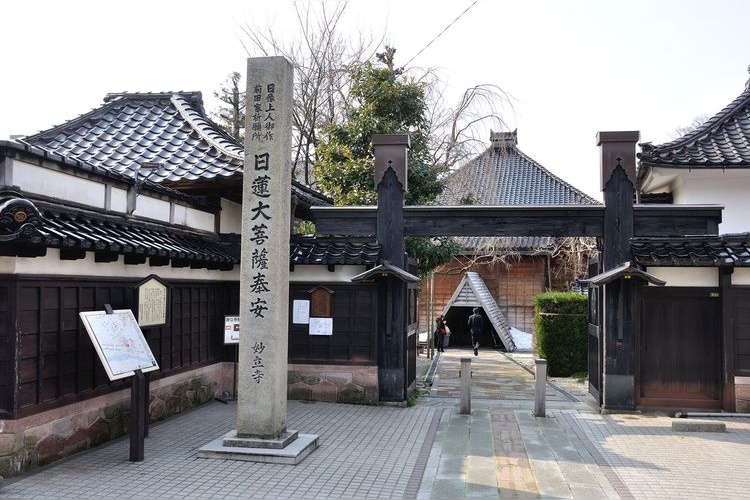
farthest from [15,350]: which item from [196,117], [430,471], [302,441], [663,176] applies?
[663,176]

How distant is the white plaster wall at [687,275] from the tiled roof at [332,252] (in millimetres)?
5759

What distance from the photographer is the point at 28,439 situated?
26.6 ft

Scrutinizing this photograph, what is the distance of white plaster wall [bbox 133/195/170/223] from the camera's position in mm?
10906

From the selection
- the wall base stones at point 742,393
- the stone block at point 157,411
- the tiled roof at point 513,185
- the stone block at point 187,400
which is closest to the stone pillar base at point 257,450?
the stone block at point 157,411

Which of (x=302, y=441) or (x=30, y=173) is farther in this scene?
(x=302, y=441)

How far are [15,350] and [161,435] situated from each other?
324 centimetres

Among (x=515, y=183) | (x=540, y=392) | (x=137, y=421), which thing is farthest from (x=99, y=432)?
(x=515, y=183)

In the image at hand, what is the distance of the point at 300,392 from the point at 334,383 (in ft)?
2.60

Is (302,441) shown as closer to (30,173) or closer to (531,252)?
(30,173)

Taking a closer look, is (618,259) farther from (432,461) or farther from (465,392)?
(432,461)

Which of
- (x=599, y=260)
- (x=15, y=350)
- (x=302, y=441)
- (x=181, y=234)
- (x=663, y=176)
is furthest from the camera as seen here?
(x=663, y=176)

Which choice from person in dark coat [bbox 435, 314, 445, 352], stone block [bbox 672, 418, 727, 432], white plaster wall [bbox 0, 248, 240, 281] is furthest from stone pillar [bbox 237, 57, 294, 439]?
person in dark coat [bbox 435, 314, 445, 352]

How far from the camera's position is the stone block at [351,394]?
13469 mm

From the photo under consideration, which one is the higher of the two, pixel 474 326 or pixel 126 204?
pixel 126 204
